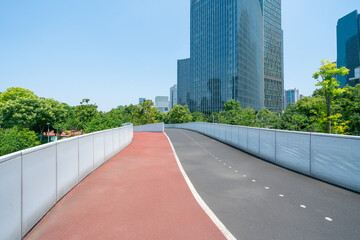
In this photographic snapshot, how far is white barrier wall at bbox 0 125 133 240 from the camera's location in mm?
3357

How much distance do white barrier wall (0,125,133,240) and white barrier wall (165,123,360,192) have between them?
9622 mm

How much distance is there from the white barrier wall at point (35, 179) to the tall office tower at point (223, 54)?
8481cm

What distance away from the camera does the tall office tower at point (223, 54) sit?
8519 cm

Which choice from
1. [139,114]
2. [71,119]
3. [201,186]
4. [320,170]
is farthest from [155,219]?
[71,119]

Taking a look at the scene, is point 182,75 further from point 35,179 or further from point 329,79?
point 35,179

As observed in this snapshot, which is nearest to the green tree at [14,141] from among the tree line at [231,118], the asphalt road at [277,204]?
the tree line at [231,118]

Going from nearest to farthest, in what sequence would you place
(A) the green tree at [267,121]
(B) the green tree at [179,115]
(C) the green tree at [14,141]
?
1. (A) the green tree at [267,121]
2. (C) the green tree at [14,141]
3. (B) the green tree at [179,115]

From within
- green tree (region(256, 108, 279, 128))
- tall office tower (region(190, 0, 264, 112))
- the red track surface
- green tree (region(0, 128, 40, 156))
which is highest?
tall office tower (region(190, 0, 264, 112))

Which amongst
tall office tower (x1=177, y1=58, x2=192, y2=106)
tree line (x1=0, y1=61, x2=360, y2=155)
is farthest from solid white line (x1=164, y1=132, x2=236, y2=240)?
tall office tower (x1=177, y1=58, x2=192, y2=106)

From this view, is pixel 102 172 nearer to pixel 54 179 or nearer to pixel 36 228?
pixel 54 179

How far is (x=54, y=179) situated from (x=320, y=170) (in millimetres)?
9712

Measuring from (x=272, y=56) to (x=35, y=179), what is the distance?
162 meters

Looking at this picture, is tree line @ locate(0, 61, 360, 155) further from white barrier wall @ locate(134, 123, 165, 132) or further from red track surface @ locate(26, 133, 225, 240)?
red track surface @ locate(26, 133, 225, 240)

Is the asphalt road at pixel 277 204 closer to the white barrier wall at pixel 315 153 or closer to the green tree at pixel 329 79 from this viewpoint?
the white barrier wall at pixel 315 153
